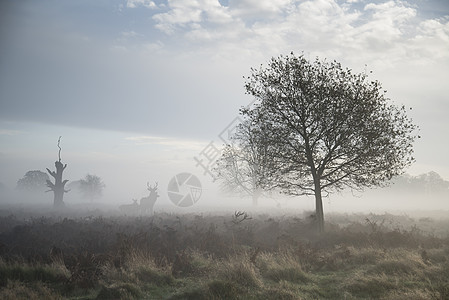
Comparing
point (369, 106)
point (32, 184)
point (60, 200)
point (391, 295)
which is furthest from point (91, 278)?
point (32, 184)

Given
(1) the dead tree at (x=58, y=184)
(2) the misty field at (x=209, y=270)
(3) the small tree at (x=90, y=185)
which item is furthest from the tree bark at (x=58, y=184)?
(3) the small tree at (x=90, y=185)

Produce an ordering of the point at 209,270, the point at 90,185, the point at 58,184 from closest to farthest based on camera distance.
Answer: the point at 209,270, the point at 58,184, the point at 90,185

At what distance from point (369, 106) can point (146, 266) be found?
14750mm

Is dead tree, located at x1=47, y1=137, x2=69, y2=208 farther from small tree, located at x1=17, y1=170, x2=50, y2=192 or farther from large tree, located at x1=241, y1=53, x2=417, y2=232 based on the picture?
small tree, located at x1=17, y1=170, x2=50, y2=192

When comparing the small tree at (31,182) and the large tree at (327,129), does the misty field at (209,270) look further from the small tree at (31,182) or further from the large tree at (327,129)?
the small tree at (31,182)

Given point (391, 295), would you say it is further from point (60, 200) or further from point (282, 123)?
point (60, 200)

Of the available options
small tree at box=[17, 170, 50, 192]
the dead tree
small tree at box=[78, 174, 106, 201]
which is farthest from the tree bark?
small tree at box=[17, 170, 50, 192]

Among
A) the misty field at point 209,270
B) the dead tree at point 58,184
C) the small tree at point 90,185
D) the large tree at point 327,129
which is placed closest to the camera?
the misty field at point 209,270

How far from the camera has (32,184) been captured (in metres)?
84.8

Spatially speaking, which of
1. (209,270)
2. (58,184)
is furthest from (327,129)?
(58,184)

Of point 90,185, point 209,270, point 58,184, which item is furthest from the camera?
point 90,185

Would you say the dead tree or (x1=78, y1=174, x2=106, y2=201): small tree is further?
(x1=78, y1=174, x2=106, y2=201): small tree

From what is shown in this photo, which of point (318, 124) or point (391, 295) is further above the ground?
point (318, 124)

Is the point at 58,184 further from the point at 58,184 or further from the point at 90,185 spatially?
the point at 90,185
